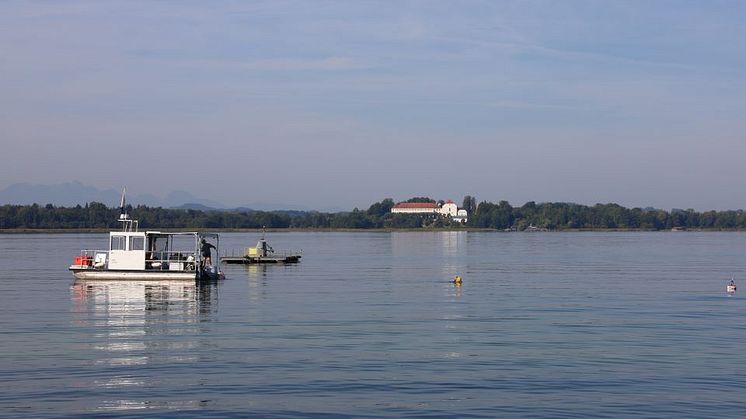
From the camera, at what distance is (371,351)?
125ft

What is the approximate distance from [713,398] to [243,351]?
60.1ft

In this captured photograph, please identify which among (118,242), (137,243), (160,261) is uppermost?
(118,242)

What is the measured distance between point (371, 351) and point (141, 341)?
35.7ft

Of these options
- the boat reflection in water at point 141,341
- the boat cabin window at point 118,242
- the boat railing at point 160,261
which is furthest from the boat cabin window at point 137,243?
the boat reflection in water at point 141,341

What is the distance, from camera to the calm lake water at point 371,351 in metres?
28.5

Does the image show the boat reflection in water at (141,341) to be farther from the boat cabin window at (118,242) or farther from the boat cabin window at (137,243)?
the boat cabin window at (118,242)

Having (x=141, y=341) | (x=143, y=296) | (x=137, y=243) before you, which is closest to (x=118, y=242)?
(x=137, y=243)

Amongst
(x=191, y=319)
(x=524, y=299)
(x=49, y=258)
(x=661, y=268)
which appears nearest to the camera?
(x=191, y=319)

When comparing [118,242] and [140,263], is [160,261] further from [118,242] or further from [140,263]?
[118,242]

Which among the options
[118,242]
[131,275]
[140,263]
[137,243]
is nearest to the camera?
[131,275]

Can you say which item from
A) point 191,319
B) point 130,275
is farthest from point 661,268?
point 191,319

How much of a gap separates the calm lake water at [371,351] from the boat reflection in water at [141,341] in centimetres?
12

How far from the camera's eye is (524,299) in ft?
211

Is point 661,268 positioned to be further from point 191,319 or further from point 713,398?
point 713,398
